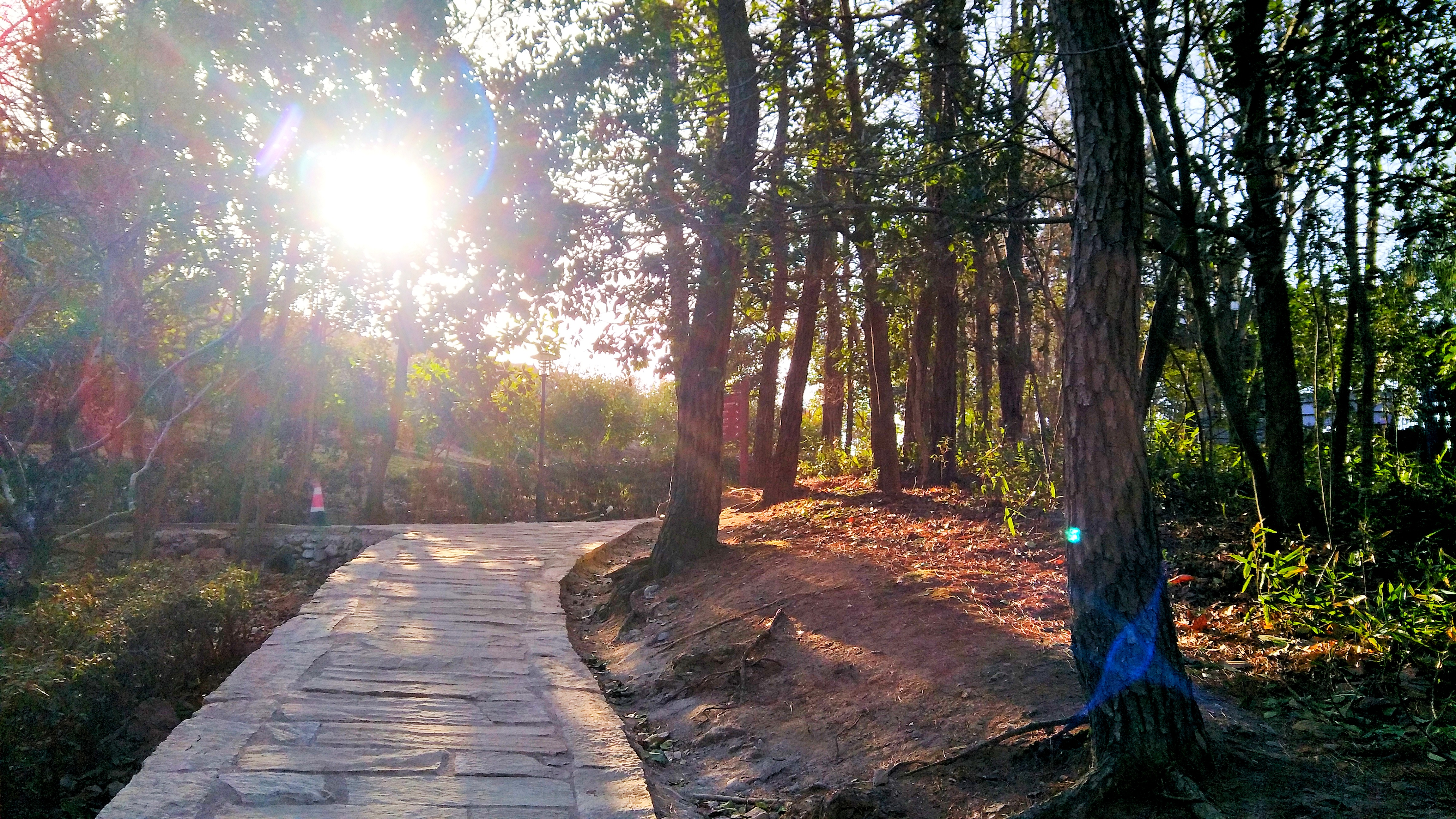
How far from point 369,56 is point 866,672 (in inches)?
470

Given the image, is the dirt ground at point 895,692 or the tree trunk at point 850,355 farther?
the tree trunk at point 850,355

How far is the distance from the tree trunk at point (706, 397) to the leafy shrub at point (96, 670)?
3848 mm

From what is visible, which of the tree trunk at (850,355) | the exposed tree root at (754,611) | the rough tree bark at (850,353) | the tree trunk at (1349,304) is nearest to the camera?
the tree trunk at (1349,304)

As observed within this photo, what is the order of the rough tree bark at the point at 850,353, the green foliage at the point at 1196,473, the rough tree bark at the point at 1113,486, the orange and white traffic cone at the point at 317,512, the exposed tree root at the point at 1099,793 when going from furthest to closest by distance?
1. the orange and white traffic cone at the point at 317,512
2. the rough tree bark at the point at 850,353
3. the green foliage at the point at 1196,473
4. the rough tree bark at the point at 1113,486
5. the exposed tree root at the point at 1099,793

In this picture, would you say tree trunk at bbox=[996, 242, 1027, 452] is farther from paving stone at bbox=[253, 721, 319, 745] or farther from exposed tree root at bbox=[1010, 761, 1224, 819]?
paving stone at bbox=[253, 721, 319, 745]

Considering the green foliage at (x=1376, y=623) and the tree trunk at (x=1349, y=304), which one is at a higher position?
the tree trunk at (x=1349, y=304)

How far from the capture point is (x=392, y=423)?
1738cm

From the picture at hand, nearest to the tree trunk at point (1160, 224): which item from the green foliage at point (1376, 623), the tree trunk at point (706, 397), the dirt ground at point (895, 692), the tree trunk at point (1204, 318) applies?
the tree trunk at point (1204, 318)

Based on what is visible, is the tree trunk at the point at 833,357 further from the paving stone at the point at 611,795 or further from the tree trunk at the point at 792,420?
the paving stone at the point at 611,795

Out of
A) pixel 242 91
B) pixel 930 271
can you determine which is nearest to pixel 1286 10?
pixel 930 271

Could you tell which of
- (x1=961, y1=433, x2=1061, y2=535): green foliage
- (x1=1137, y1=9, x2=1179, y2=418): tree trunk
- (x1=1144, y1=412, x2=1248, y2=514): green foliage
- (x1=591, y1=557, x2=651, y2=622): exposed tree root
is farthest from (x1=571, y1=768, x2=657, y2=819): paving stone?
(x1=1144, y1=412, x2=1248, y2=514): green foliage

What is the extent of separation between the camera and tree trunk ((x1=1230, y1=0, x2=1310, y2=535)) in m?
5.80

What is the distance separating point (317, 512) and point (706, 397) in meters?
8.86

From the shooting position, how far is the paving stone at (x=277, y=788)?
365 cm
